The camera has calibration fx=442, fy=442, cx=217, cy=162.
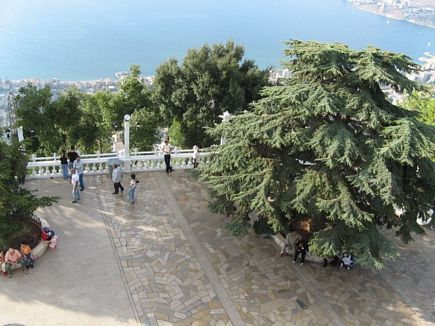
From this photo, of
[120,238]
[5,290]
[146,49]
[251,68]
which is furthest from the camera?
[146,49]

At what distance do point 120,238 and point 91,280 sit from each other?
6.31 feet

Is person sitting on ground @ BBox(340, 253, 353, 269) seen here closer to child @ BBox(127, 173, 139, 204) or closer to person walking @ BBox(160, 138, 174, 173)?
child @ BBox(127, 173, 139, 204)

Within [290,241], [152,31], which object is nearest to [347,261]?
[290,241]

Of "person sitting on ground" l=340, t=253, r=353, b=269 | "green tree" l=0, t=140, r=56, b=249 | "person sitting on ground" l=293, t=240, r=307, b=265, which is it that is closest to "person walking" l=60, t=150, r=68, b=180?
"green tree" l=0, t=140, r=56, b=249

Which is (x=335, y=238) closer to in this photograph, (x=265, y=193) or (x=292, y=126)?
(x=265, y=193)

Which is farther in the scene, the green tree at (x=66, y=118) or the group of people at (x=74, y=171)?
the green tree at (x=66, y=118)

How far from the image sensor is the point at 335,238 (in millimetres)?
11281

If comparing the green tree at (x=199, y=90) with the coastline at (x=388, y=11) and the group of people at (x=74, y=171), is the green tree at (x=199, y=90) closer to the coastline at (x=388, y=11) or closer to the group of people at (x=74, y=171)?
the group of people at (x=74, y=171)

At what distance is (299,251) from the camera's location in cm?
1273

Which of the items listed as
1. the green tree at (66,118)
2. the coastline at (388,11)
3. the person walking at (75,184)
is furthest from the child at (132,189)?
the coastline at (388,11)

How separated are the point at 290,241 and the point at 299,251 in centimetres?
38

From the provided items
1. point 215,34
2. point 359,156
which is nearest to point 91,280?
point 359,156

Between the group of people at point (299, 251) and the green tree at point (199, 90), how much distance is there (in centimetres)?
1575

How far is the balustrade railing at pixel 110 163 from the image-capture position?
15648 mm
